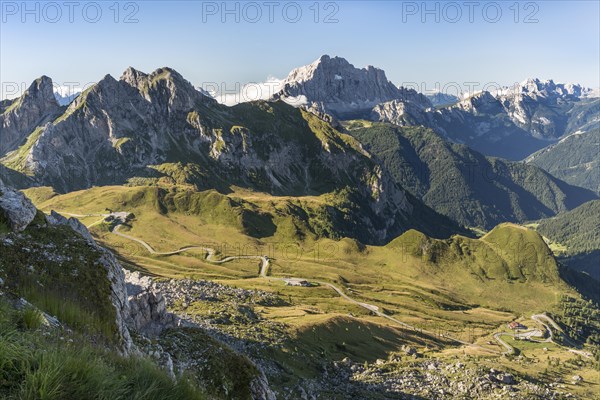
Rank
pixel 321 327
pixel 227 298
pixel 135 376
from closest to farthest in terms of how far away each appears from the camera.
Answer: pixel 135 376
pixel 321 327
pixel 227 298

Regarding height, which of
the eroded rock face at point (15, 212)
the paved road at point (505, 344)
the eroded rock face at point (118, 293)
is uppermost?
the eroded rock face at point (15, 212)

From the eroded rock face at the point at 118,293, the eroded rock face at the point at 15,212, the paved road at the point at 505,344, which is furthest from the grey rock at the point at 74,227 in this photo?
the paved road at the point at 505,344

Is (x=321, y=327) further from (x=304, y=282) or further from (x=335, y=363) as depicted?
(x=304, y=282)

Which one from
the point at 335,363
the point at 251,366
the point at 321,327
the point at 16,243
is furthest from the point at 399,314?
the point at 16,243

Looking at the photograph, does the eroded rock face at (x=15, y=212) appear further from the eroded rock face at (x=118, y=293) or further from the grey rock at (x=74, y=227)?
the eroded rock face at (x=118, y=293)

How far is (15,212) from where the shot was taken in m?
18.9

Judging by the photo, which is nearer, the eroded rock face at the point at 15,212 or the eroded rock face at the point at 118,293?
the eroded rock face at the point at 118,293

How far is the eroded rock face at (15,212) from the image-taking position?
1855 centimetres

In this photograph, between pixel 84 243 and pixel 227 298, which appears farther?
pixel 227 298

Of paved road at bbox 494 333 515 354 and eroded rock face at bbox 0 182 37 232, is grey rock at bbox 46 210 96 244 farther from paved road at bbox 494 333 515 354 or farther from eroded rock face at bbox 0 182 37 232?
paved road at bbox 494 333 515 354

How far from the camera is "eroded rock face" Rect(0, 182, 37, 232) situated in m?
18.5

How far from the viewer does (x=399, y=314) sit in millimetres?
169500

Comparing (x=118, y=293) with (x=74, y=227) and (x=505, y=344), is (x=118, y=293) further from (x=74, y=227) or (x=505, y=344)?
(x=505, y=344)

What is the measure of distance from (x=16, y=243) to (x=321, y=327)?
86983 mm
